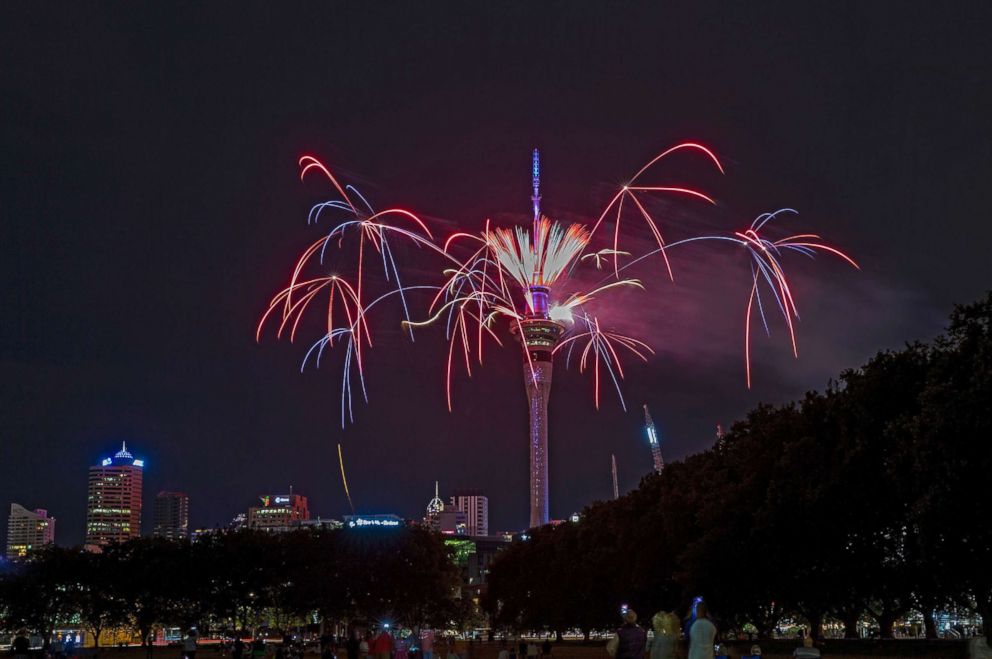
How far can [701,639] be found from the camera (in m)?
17.8

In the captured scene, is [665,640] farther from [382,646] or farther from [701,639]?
[382,646]

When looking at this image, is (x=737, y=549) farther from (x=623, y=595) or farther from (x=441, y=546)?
(x=441, y=546)

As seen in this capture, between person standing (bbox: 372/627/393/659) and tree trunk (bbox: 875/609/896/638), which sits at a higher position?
person standing (bbox: 372/627/393/659)

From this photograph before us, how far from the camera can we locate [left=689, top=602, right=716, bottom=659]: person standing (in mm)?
17688

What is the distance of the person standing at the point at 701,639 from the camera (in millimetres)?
17688

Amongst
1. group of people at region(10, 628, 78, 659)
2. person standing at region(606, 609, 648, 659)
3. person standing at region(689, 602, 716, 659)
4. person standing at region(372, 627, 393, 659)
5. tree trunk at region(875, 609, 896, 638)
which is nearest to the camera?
person standing at region(689, 602, 716, 659)

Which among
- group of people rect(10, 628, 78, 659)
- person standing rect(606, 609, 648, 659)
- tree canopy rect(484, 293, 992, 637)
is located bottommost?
group of people rect(10, 628, 78, 659)

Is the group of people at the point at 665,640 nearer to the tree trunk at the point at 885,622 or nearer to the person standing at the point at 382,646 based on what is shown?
the person standing at the point at 382,646

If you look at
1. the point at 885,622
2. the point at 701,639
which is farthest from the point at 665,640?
the point at 885,622

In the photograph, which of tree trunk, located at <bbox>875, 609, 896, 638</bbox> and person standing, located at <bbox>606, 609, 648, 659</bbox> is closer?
person standing, located at <bbox>606, 609, 648, 659</bbox>

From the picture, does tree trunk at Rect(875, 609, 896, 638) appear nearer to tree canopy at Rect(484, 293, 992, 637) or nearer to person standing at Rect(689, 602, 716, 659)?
tree canopy at Rect(484, 293, 992, 637)

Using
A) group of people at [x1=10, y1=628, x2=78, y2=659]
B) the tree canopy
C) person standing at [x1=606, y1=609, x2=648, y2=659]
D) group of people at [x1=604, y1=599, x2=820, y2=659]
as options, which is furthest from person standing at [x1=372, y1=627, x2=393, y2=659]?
person standing at [x1=606, y1=609, x2=648, y2=659]

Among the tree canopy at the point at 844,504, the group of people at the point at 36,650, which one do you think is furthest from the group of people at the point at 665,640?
the group of people at the point at 36,650

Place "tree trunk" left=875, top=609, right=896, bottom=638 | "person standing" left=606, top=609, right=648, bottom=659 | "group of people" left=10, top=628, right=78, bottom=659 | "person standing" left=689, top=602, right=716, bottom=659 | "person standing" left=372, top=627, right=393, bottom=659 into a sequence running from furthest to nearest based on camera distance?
"tree trunk" left=875, top=609, right=896, bottom=638 → "person standing" left=372, top=627, right=393, bottom=659 → "group of people" left=10, top=628, right=78, bottom=659 → "person standing" left=606, top=609, right=648, bottom=659 → "person standing" left=689, top=602, right=716, bottom=659
